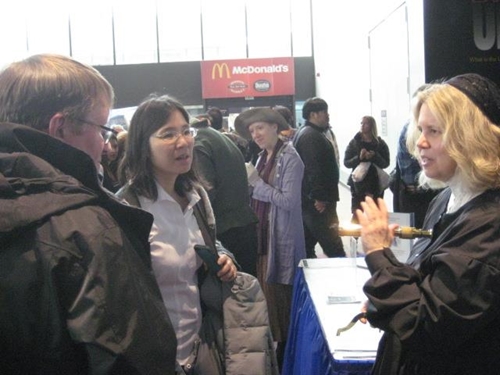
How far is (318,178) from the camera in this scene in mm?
4113

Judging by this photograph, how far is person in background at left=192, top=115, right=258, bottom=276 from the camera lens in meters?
3.12

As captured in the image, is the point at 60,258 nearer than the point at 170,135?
Yes

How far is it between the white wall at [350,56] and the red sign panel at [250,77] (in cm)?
87

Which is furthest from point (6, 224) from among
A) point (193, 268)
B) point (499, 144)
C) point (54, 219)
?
point (499, 144)

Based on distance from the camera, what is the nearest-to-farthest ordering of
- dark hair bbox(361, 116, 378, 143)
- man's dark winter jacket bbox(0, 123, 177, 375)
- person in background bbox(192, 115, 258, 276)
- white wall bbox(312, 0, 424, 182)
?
1. man's dark winter jacket bbox(0, 123, 177, 375)
2. person in background bbox(192, 115, 258, 276)
3. white wall bbox(312, 0, 424, 182)
4. dark hair bbox(361, 116, 378, 143)

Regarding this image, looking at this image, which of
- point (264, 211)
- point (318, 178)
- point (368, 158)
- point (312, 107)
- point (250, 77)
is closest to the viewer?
point (264, 211)

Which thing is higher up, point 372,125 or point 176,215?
point 372,125

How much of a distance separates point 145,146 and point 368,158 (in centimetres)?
380

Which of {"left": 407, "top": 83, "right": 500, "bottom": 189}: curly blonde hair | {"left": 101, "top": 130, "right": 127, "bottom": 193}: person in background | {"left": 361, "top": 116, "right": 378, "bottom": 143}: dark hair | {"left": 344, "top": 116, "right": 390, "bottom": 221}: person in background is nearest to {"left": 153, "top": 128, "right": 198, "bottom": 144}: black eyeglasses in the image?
{"left": 407, "top": 83, "right": 500, "bottom": 189}: curly blonde hair

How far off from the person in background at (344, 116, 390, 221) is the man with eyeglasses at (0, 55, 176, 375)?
175 inches

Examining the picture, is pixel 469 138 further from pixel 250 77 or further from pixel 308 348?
pixel 250 77

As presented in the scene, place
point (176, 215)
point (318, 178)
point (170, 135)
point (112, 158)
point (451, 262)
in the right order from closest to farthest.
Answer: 1. point (451, 262)
2. point (176, 215)
3. point (170, 135)
4. point (112, 158)
5. point (318, 178)

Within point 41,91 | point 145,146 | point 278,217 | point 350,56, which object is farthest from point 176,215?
point 350,56

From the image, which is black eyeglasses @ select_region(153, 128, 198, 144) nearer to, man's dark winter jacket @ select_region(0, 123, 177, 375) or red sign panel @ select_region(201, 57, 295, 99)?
man's dark winter jacket @ select_region(0, 123, 177, 375)
